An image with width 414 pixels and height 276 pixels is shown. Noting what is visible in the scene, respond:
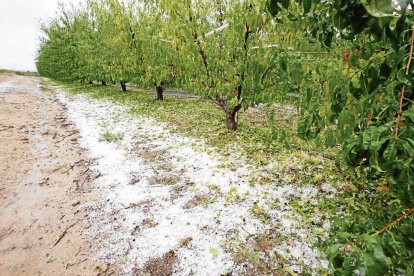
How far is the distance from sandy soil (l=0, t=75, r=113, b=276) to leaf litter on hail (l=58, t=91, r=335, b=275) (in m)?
0.28

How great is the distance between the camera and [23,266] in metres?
3.46

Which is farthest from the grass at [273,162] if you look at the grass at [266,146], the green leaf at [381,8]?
the green leaf at [381,8]

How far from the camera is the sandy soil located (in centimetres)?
352

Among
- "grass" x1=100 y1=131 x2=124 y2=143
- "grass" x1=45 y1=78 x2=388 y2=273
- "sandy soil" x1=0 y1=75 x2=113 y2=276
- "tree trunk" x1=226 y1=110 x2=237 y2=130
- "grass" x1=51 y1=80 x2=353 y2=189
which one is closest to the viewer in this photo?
"grass" x1=45 y1=78 x2=388 y2=273

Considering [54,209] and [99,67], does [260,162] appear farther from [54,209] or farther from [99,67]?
[99,67]

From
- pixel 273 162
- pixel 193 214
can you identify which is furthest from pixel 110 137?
pixel 273 162

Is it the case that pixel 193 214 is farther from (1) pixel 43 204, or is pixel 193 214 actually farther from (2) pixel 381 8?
(2) pixel 381 8

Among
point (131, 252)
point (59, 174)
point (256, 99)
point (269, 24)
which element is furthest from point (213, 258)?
point (269, 24)

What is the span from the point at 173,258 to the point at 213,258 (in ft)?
1.70

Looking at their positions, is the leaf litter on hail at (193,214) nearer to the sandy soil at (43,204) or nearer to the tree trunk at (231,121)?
the sandy soil at (43,204)

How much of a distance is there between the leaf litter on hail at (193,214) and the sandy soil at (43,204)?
0.91 ft

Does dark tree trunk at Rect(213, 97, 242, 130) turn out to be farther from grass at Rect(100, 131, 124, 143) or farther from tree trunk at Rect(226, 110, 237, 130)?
grass at Rect(100, 131, 124, 143)

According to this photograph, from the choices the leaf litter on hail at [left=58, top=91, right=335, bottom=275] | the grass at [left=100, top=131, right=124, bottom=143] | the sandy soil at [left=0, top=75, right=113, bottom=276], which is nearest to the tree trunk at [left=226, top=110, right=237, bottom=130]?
the leaf litter on hail at [left=58, top=91, right=335, bottom=275]

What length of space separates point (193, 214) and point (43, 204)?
112 inches
